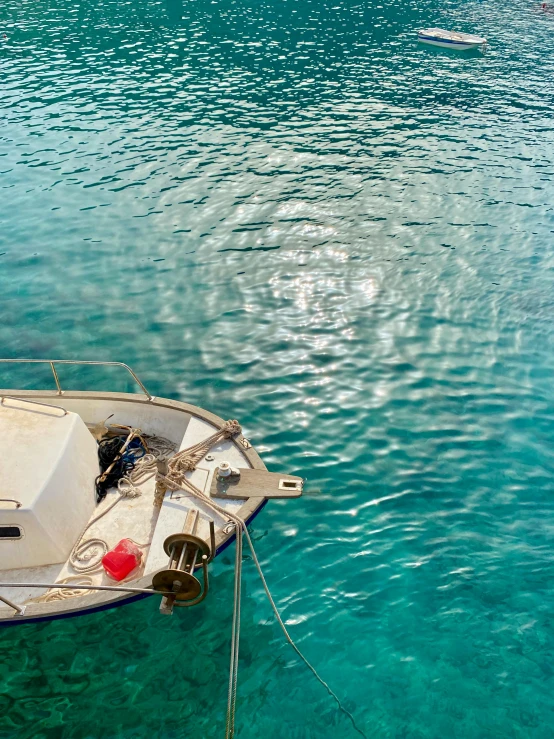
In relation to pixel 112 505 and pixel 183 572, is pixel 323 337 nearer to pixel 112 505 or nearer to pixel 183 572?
pixel 112 505

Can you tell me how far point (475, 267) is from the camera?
81.9 ft

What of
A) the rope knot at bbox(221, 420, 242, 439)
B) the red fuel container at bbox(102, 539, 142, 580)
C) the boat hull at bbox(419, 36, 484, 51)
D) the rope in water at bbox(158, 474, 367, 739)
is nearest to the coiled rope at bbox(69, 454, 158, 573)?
the red fuel container at bbox(102, 539, 142, 580)

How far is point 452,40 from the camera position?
50.0 m

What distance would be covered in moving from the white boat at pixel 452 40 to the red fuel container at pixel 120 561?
51402mm

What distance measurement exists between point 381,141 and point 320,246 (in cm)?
1303

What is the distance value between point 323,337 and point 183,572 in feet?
38.2

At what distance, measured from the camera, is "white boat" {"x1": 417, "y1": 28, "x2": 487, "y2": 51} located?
50.1 meters

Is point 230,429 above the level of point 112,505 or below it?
above

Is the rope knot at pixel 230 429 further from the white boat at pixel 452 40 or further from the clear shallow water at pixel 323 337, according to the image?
the white boat at pixel 452 40

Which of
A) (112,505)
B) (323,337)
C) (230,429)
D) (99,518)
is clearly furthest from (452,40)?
(99,518)

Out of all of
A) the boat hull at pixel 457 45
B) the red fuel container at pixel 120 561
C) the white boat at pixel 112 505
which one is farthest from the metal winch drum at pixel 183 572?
the boat hull at pixel 457 45

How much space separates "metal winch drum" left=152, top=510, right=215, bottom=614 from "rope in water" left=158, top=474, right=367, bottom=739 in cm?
69

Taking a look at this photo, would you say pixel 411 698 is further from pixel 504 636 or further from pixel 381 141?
pixel 381 141

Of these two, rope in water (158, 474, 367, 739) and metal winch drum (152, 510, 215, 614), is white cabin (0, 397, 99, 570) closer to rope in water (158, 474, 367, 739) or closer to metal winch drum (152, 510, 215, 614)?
rope in water (158, 474, 367, 739)
